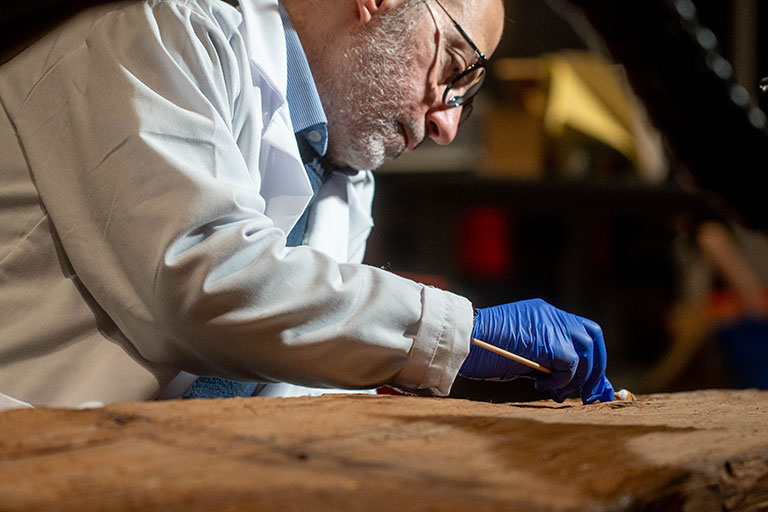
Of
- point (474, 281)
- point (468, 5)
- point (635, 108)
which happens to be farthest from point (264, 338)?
point (474, 281)

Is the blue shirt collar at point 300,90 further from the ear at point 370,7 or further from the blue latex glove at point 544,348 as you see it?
the blue latex glove at point 544,348

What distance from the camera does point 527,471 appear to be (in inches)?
23.5

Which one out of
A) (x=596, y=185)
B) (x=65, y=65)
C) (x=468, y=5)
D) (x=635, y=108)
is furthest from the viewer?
(x=635, y=108)

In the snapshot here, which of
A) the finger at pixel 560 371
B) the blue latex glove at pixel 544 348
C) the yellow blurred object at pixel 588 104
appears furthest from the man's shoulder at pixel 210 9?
the yellow blurred object at pixel 588 104

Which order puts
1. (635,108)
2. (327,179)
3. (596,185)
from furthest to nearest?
1. (635,108)
2. (596,185)
3. (327,179)

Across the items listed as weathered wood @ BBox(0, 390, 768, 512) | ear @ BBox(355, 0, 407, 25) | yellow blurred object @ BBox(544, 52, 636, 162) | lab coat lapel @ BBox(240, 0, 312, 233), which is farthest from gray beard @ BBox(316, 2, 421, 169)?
yellow blurred object @ BBox(544, 52, 636, 162)

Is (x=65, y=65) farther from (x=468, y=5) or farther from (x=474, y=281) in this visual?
(x=474, y=281)

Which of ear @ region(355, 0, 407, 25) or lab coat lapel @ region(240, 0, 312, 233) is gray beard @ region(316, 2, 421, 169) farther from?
lab coat lapel @ region(240, 0, 312, 233)

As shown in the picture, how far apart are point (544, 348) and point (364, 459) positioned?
0.55m

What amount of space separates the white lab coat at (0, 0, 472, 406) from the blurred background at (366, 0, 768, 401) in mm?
363

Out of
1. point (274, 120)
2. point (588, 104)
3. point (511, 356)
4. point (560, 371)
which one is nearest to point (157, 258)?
point (274, 120)

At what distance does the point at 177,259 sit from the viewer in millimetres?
875

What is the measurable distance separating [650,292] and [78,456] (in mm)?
3666

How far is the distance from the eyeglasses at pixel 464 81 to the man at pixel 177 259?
0.38 metres
